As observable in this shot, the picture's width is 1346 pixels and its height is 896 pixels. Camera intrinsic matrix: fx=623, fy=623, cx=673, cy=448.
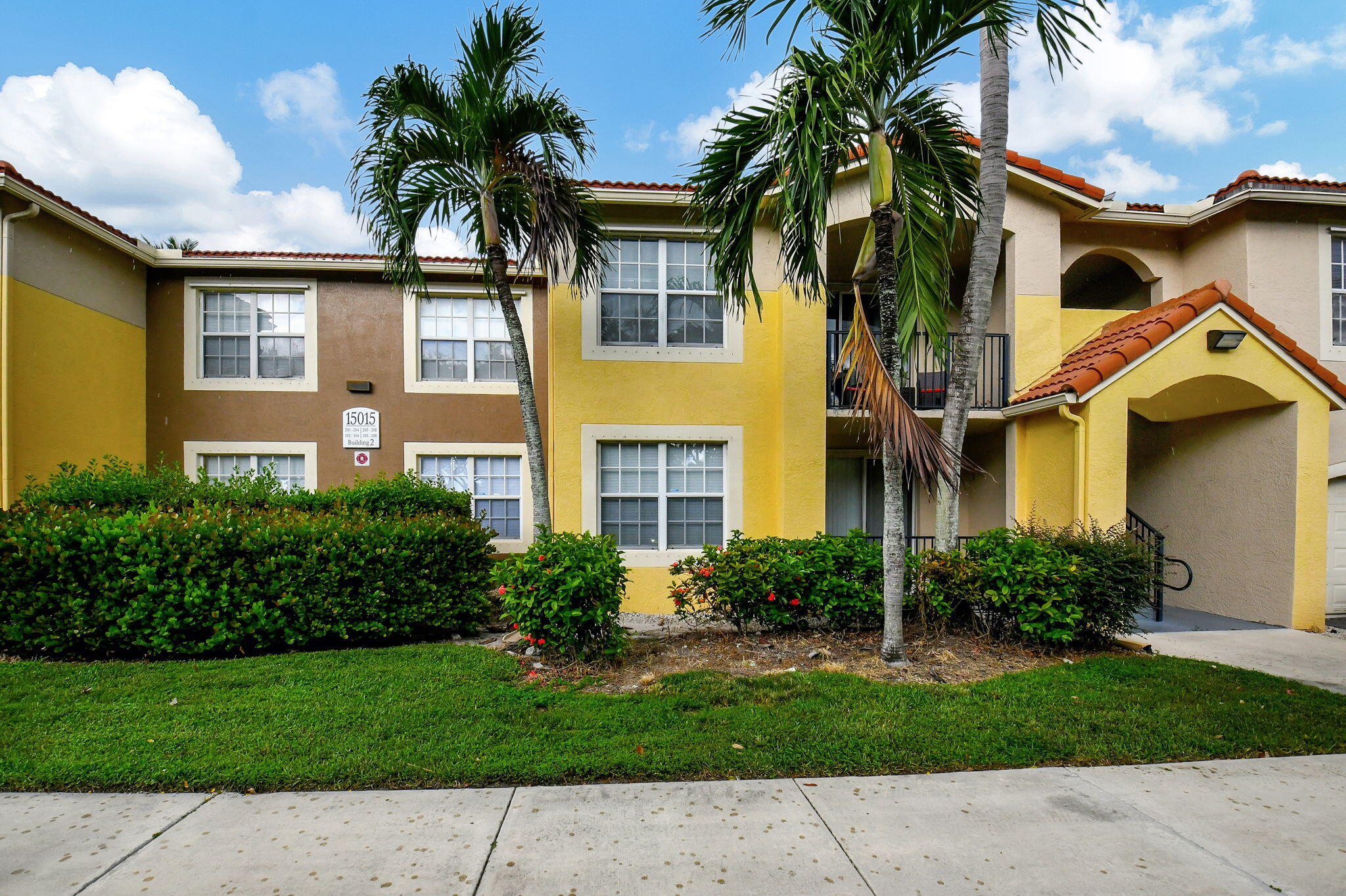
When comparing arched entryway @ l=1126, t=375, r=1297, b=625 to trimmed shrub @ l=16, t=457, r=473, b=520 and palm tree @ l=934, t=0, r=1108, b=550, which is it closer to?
palm tree @ l=934, t=0, r=1108, b=550

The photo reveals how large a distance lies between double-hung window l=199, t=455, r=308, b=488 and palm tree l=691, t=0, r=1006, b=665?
808cm

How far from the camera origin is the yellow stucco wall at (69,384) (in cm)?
829

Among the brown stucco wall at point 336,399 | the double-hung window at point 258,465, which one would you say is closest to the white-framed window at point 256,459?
the double-hung window at point 258,465

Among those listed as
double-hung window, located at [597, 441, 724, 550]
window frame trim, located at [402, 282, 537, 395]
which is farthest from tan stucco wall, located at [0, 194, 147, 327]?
double-hung window, located at [597, 441, 724, 550]

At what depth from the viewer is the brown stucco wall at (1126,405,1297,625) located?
26.6 feet

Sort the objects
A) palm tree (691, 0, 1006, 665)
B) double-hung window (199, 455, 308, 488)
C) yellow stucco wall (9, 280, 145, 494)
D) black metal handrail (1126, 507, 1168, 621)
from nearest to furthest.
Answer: palm tree (691, 0, 1006, 665)
black metal handrail (1126, 507, 1168, 621)
yellow stucco wall (9, 280, 145, 494)
double-hung window (199, 455, 308, 488)

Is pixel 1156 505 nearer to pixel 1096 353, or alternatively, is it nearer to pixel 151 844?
pixel 1096 353

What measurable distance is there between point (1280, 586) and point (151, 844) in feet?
38.2

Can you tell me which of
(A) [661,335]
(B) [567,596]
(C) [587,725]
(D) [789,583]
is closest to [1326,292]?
(D) [789,583]

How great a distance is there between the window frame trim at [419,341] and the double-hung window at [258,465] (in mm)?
2239

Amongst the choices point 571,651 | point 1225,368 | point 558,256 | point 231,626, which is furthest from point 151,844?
point 1225,368

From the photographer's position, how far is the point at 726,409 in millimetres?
9258

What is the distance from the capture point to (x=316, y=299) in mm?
10414

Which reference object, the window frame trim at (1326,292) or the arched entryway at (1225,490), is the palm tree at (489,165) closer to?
the arched entryway at (1225,490)
